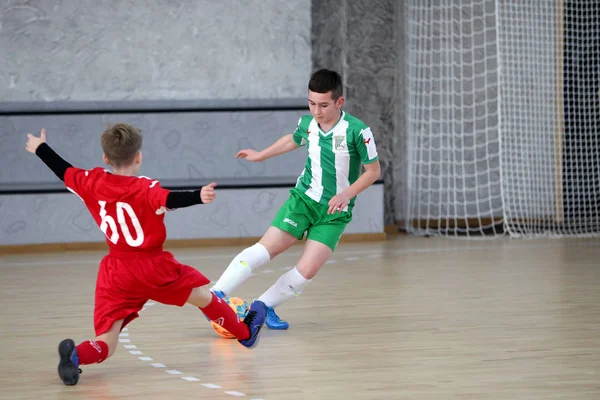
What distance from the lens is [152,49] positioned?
769 centimetres

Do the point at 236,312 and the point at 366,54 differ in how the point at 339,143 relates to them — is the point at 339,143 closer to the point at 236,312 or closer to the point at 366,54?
the point at 236,312

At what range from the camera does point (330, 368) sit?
2852mm

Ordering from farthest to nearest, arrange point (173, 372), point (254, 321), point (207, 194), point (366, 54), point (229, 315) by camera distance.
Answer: point (366, 54), point (254, 321), point (229, 315), point (173, 372), point (207, 194)

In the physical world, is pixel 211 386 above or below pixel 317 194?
below

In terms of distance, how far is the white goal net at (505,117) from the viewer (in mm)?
7863

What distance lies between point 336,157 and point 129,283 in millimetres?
1194

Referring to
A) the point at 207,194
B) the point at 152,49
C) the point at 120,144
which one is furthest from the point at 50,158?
the point at 152,49

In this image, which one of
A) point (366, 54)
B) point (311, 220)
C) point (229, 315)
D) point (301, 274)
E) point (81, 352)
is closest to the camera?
point (81, 352)

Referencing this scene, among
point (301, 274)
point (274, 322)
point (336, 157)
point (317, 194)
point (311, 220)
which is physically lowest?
point (274, 322)

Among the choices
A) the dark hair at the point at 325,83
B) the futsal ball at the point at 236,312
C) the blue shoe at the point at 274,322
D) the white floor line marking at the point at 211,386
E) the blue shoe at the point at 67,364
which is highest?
the dark hair at the point at 325,83

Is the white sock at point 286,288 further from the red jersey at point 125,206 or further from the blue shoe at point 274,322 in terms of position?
the red jersey at point 125,206

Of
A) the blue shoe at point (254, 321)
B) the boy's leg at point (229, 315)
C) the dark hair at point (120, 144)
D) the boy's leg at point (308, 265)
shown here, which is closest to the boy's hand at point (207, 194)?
the dark hair at point (120, 144)

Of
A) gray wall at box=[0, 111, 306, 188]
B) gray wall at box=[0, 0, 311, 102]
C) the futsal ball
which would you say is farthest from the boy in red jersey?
gray wall at box=[0, 0, 311, 102]

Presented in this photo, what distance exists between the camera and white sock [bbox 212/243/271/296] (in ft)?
11.4
